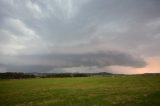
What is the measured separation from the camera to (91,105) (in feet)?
71.5

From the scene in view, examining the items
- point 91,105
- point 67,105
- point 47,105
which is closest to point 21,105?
point 47,105

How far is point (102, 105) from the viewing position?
847 inches

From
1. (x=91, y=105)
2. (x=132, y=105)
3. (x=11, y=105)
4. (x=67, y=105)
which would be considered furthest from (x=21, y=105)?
(x=132, y=105)

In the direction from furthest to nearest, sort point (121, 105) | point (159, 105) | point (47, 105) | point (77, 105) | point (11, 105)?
1. point (11, 105)
2. point (47, 105)
3. point (77, 105)
4. point (121, 105)
5. point (159, 105)

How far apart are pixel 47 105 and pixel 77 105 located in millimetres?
3936

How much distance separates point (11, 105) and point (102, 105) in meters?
12.2

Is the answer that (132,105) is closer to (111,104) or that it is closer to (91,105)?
(111,104)

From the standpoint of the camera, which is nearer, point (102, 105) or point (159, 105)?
point (159, 105)

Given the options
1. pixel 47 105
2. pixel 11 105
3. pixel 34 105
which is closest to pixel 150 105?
pixel 47 105

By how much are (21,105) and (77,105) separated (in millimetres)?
7684

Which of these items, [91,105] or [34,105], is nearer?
[91,105]

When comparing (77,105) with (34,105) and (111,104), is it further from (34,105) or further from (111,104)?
(34,105)

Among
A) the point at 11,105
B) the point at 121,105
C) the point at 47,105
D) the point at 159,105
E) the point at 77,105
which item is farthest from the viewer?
the point at 11,105

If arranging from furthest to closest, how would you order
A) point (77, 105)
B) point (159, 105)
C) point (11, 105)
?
1. point (11, 105)
2. point (77, 105)
3. point (159, 105)
